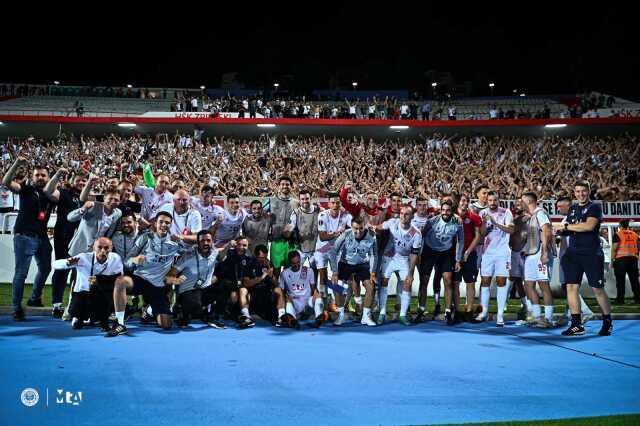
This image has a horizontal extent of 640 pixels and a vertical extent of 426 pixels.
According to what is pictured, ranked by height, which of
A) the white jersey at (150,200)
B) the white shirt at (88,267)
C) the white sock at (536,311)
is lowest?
the white sock at (536,311)

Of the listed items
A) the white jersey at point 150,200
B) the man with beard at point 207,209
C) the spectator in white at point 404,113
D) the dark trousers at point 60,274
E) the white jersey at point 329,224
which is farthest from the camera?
the spectator in white at point 404,113

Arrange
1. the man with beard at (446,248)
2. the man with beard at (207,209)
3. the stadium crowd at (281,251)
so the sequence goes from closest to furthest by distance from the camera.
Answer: the stadium crowd at (281,251) < the man with beard at (446,248) < the man with beard at (207,209)

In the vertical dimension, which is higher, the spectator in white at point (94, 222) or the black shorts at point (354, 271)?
the spectator in white at point (94, 222)

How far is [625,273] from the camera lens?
43.4 feet

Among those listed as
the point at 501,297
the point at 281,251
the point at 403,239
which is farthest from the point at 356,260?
the point at 501,297

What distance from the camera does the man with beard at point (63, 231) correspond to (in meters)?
9.27

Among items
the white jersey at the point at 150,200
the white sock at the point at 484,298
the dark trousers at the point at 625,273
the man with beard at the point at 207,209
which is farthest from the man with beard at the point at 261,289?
the dark trousers at the point at 625,273

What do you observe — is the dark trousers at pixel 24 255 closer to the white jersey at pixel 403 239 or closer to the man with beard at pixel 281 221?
the man with beard at pixel 281 221

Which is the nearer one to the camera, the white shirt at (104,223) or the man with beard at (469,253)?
the white shirt at (104,223)

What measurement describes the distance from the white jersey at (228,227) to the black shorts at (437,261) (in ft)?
10.1

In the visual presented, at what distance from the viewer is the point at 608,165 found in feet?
93.1

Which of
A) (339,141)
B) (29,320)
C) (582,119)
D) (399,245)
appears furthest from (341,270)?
(582,119)

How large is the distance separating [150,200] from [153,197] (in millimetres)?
74

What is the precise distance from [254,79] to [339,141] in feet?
99.3
